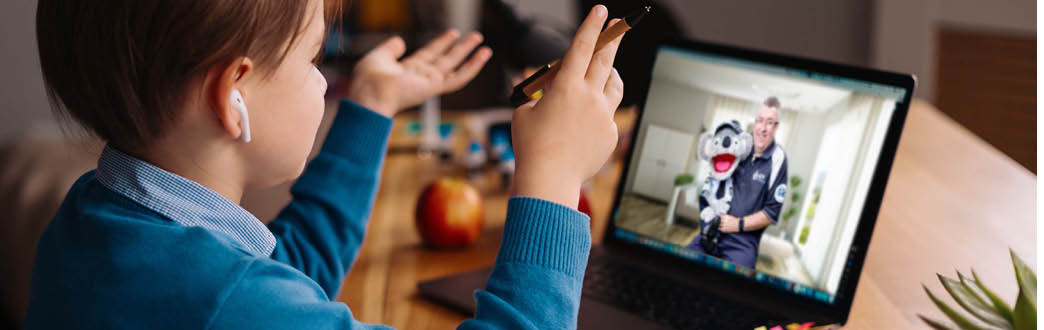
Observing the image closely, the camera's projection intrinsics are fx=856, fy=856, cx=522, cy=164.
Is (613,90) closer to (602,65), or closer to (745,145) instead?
(602,65)

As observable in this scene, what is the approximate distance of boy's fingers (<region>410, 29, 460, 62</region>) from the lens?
39.6 inches

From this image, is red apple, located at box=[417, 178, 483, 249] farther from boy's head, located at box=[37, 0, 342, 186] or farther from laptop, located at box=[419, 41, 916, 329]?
boy's head, located at box=[37, 0, 342, 186]

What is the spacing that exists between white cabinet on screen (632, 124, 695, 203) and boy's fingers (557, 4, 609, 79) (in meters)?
0.30

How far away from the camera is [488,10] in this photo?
1.28 metres

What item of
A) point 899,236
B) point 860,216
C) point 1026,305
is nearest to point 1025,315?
point 1026,305

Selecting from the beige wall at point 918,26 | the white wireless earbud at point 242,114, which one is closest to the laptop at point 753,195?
the white wireless earbud at point 242,114

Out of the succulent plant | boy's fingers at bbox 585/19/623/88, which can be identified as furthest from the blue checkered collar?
the succulent plant

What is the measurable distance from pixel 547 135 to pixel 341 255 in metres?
0.37

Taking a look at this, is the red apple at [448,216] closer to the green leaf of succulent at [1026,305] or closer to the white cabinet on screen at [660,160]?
the white cabinet on screen at [660,160]

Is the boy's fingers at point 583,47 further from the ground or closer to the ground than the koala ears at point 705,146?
further from the ground

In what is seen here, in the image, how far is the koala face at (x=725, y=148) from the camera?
34.8 inches

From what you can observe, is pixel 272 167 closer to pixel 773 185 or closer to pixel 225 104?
pixel 225 104

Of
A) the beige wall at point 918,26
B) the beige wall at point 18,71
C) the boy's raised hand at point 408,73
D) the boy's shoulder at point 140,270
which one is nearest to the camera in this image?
the boy's shoulder at point 140,270

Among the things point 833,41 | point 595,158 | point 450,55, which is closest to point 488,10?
point 450,55
